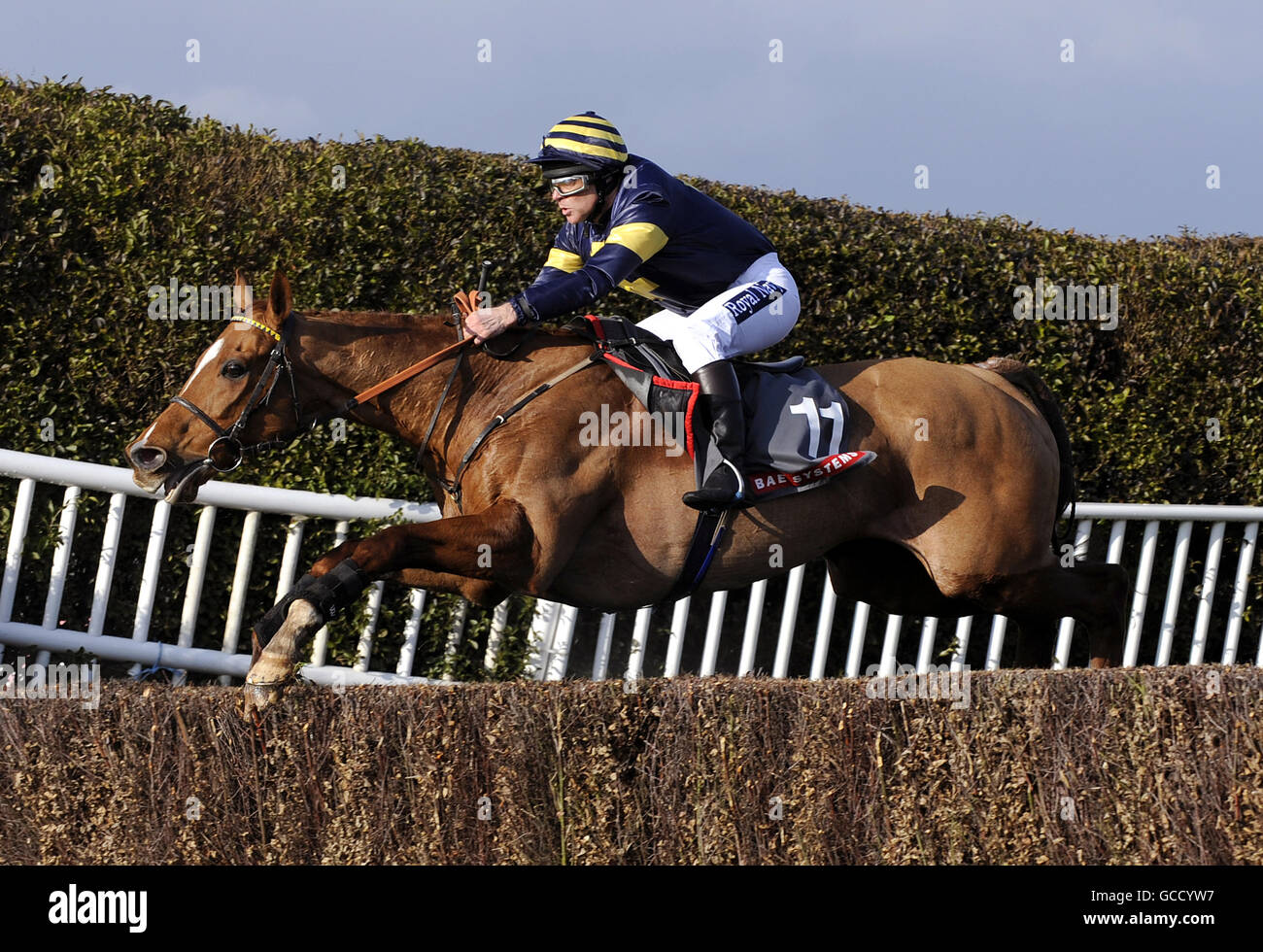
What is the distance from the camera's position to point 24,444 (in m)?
5.98

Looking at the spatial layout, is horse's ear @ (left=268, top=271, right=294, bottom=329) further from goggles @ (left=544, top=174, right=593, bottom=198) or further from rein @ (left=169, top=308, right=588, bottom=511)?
goggles @ (left=544, top=174, right=593, bottom=198)

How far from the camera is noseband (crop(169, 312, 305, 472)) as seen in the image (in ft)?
14.4

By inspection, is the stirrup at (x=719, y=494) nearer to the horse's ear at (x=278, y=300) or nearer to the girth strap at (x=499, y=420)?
the girth strap at (x=499, y=420)

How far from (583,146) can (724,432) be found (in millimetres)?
1145

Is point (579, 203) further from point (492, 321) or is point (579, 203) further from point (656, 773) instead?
point (656, 773)

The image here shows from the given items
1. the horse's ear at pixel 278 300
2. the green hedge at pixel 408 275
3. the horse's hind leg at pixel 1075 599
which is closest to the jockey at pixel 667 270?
the horse's ear at pixel 278 300

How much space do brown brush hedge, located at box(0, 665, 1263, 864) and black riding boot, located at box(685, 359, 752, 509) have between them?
89 centimetres

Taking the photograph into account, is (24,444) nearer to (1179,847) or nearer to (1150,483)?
(1179,847)

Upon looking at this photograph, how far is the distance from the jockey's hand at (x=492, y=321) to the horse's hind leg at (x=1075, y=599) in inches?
87.3

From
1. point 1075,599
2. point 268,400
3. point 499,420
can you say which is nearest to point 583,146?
point 499,420

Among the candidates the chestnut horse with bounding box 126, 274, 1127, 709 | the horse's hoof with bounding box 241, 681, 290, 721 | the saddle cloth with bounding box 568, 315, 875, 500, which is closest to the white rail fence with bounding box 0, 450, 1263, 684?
the chestnut horse with bounding box 126, 274, 1127, 709

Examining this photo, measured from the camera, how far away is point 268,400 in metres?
4.49

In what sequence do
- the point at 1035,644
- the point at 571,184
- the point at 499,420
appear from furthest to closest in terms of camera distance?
the point at 1035,644, the point at 571,184, the point at 499,420

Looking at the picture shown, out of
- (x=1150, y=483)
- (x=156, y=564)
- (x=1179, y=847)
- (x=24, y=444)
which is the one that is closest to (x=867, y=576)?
(x=1179, y=847)
